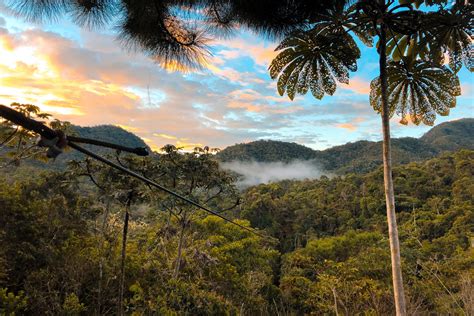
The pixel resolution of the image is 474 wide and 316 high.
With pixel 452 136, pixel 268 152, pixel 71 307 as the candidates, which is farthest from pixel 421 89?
pixel 452 136

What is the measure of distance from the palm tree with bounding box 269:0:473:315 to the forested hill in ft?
239

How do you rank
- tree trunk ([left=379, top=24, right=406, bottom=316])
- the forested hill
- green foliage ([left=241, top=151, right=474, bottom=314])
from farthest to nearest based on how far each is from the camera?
the forested hill < green foliage ([left=241, top=151, right=474, bottom=314]) < tree trunk ([left=379, top=24, right=406, bottom=316])

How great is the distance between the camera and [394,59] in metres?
4.66

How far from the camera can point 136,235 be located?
14.1 meters

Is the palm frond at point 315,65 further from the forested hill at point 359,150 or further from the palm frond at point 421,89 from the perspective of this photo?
the forested hill at point 359,150

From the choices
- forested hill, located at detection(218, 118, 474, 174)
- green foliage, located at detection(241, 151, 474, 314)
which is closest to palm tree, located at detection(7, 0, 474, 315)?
green foliage, located at detection(241, 151, 474, 314)

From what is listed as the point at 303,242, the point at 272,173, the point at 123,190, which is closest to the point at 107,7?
the point at 123,190

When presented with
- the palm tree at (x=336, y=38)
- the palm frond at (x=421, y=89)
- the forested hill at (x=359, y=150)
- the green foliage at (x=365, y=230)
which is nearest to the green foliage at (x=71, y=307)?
the palm tree at (x=336, y=38)

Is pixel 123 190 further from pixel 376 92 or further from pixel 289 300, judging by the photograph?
pixel 289 300

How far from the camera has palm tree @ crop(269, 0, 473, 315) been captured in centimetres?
356

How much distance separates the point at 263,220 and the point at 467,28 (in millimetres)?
36845

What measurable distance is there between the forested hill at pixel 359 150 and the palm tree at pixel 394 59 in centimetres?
7277

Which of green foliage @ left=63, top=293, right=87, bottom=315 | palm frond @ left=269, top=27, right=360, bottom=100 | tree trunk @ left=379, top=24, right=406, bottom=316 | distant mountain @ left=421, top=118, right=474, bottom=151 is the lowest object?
green foliage @ left=63, top=293, right=87, bottom=315

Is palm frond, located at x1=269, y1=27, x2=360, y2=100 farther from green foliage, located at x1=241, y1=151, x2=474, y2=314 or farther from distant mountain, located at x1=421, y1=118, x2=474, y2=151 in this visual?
distant mountain, located at x1=421, y1=118, x2=474, y2=151
